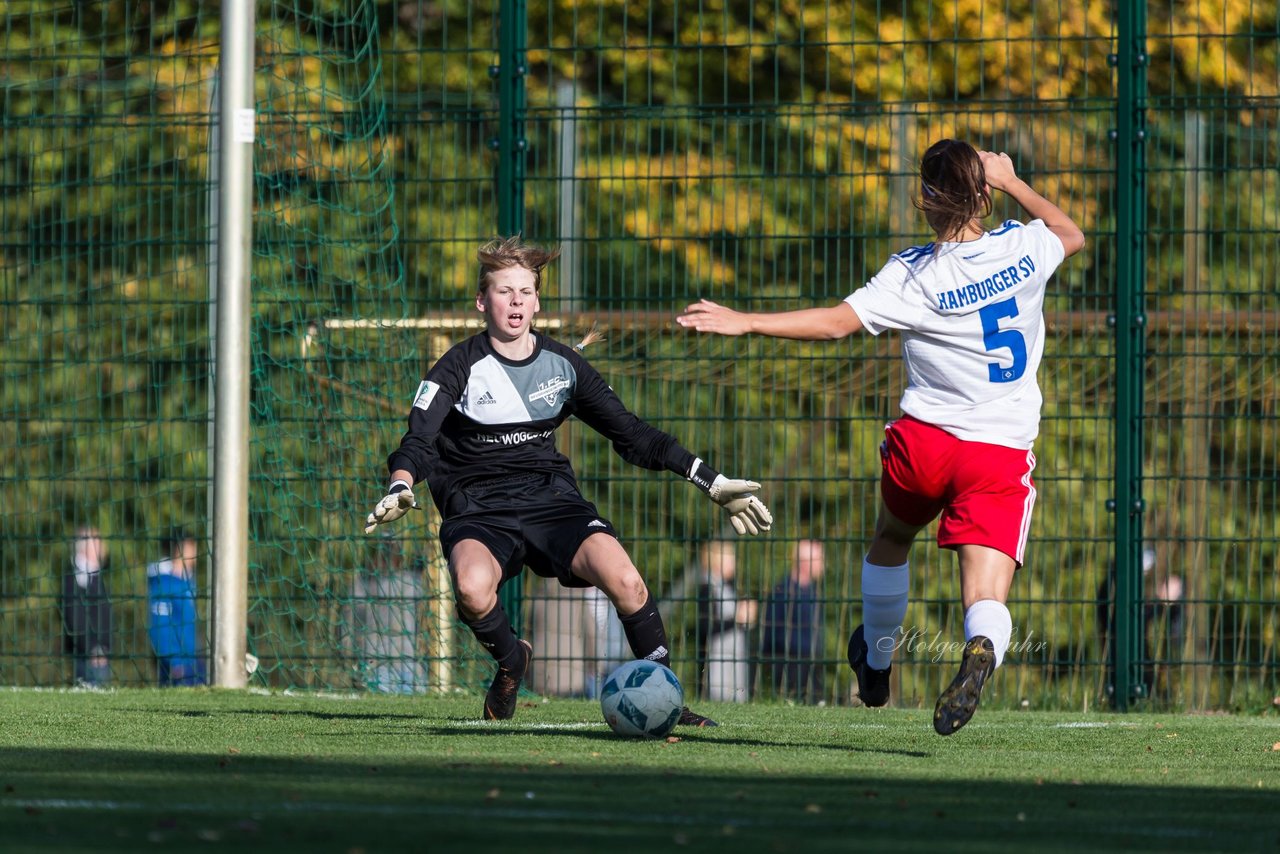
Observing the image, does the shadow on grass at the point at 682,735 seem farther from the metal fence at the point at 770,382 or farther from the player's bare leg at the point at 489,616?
the metal fence at the point at 770,382

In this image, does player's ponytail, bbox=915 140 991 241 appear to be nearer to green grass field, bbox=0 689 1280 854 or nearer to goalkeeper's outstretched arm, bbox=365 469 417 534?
green grass field, bbox=0 689 1280 854

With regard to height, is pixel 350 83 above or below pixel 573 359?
above

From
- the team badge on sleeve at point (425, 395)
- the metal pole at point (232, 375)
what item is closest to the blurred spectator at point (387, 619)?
the metal pole at point (232, 375)

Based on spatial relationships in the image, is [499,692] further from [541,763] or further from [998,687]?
[998,687]

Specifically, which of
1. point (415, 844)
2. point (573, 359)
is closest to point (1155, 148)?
point (573, 359)

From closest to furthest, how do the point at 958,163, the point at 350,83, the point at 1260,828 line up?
the point at 1260,828 < the point at 958,163 < the point at 350,83

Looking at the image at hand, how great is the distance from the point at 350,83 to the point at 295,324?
316 centimetres

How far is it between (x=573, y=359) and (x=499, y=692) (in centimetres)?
129

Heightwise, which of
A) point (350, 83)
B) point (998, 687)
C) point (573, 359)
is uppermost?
point (350, 83)

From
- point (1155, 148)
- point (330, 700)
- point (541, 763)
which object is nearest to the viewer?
point (541, 763)

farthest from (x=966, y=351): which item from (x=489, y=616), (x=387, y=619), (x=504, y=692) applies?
(x=387, y=619)

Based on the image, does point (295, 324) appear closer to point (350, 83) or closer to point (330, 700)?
point (330, 700)

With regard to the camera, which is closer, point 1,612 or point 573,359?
point 573,359

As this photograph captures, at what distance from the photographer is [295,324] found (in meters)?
9.89
